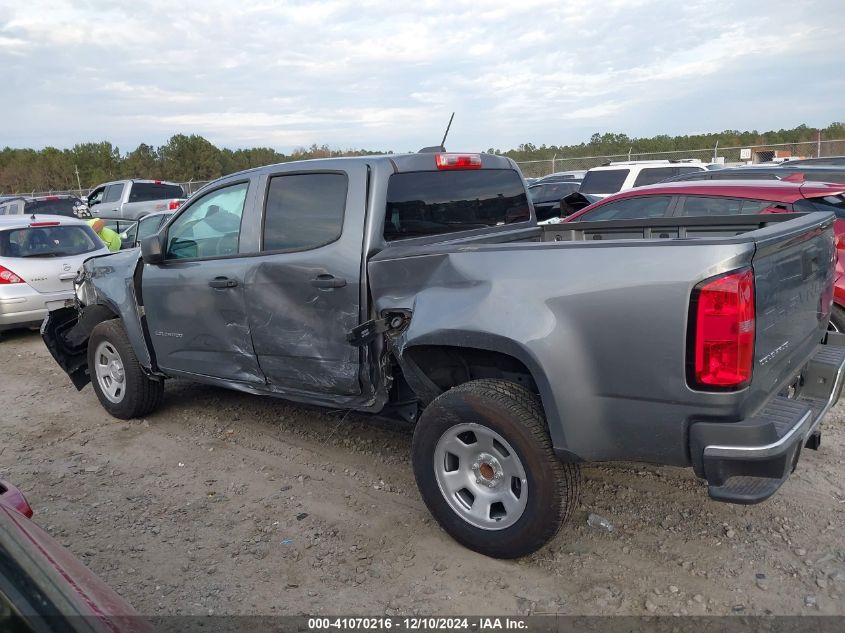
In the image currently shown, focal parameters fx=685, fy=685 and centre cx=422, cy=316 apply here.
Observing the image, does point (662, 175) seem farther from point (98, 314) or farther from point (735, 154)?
point (735, 154)

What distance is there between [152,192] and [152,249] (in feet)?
50.5

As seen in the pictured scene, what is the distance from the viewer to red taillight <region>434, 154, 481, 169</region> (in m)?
4.20

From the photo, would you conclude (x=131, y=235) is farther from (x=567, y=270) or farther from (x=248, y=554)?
(x=567, y=270)

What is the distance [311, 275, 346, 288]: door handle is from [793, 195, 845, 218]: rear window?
4073 mm

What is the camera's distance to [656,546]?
11.2ft

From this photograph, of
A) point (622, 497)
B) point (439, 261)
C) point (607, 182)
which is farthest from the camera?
point (607, 182)

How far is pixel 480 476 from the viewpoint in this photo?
3.34m

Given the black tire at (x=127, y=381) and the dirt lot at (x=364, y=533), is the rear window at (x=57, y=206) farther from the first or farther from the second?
the dirt lot at (x=364, y=533)

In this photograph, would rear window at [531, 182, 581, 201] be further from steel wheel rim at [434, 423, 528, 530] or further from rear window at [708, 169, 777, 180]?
steel wheel rim at [434, 423, 528, 530]

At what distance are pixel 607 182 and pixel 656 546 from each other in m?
12.4

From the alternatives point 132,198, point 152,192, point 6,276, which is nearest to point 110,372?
point 6,276

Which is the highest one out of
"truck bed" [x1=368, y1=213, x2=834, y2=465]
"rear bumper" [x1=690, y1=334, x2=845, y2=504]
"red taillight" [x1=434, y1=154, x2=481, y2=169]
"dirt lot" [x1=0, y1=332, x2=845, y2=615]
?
"red taillight" [x1=434, y1=154, x2=481, y2=169]

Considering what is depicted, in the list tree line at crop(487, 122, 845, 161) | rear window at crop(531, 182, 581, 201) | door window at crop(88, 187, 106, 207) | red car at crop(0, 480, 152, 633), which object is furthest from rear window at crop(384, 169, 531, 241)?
tree line at crop(487, 122, 845, 161)

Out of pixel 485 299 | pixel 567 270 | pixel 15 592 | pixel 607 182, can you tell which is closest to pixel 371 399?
pixel 485 299
